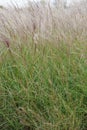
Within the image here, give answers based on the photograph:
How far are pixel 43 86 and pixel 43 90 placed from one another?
0.04 meters

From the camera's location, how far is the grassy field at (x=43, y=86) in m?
2.29

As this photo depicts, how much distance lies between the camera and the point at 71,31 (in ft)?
9.23

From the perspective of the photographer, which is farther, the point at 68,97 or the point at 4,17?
the point at 4,17

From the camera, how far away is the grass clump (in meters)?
2.28

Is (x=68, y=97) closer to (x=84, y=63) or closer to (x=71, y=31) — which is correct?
(x=84, y=63)

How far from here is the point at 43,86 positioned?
7.73ft

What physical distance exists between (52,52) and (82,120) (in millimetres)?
563

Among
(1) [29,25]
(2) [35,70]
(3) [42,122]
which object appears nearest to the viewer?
(3) [42,122]

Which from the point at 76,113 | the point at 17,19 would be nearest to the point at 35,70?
the point at 76,113

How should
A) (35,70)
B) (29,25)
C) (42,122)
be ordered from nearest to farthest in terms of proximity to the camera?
(42,122) < (35,70) < (29,25)

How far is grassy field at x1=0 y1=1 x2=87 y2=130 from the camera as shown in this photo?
2.29 metres

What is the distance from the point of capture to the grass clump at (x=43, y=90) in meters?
2.28

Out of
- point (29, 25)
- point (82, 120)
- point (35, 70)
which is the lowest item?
point (82, 120)

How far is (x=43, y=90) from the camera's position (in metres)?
2.33
